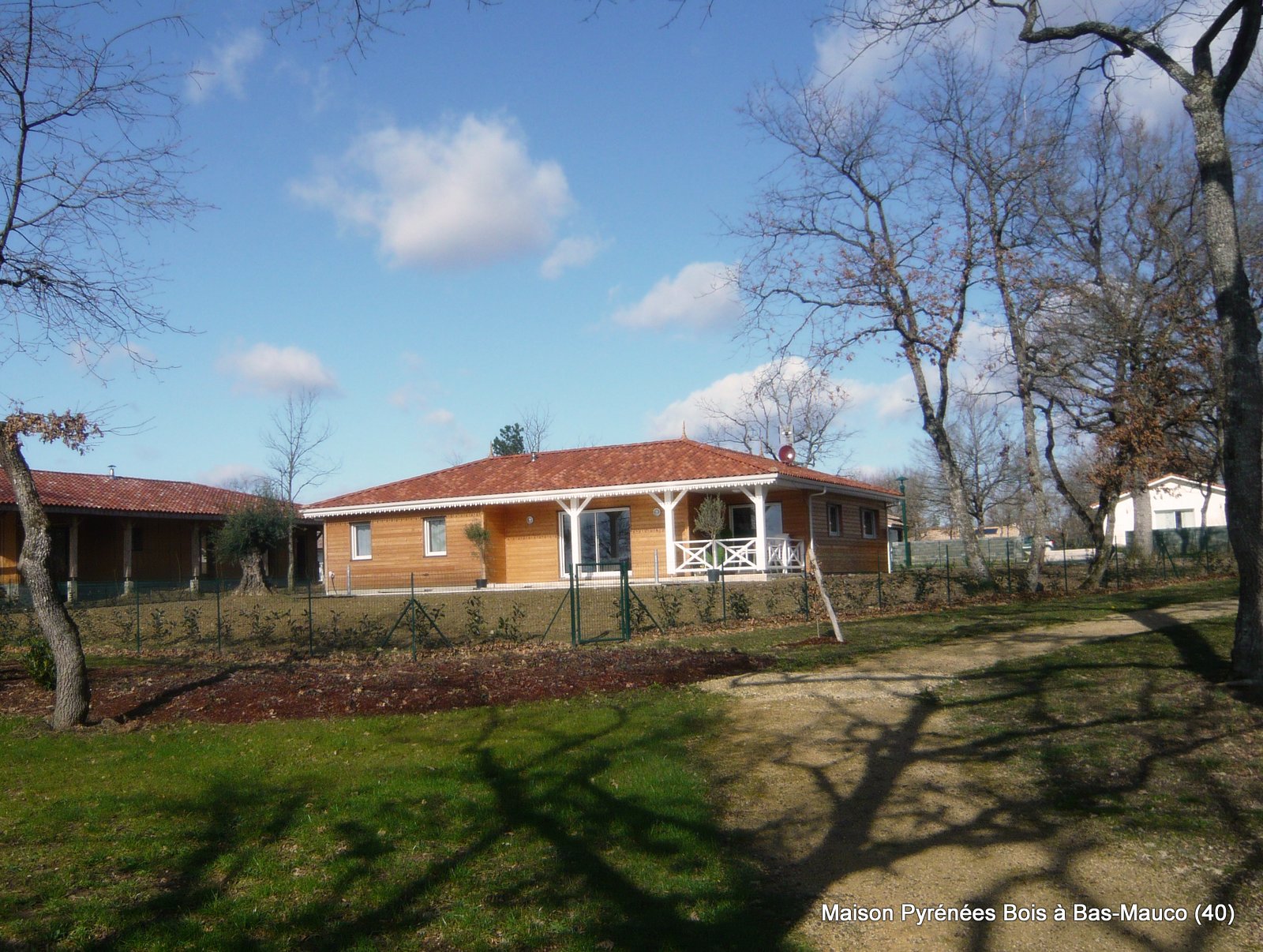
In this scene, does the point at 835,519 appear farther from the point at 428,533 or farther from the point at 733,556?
the point at 428,533

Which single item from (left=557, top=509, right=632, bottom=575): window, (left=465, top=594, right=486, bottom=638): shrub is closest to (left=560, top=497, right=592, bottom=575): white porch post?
(left=557, top=509, right=632, bottom=575): window

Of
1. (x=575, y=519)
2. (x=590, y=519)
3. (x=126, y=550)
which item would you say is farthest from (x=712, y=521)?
(x=126, y=550)

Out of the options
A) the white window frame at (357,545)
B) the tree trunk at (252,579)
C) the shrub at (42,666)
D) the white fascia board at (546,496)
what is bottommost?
the shrub at (42,666)

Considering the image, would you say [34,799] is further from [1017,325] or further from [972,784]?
[1017,325]

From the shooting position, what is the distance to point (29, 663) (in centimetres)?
1246

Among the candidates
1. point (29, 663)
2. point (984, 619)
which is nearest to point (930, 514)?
point (984, 619)

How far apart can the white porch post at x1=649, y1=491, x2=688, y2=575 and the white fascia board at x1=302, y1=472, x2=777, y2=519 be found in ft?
0.76

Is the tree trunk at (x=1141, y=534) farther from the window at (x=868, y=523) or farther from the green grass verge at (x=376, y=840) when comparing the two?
the green grass verge at (x=376, y=840)

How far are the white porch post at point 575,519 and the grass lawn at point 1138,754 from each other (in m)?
17.0

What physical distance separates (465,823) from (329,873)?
3.57ft

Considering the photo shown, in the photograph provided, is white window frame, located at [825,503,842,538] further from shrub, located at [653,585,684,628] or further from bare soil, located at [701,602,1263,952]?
bare soil, located at [701,602,1263,952]

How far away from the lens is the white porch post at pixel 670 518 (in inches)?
1039

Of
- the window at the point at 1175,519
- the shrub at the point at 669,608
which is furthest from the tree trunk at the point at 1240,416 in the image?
the window at the point at 1175,519

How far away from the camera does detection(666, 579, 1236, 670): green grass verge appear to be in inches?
537
